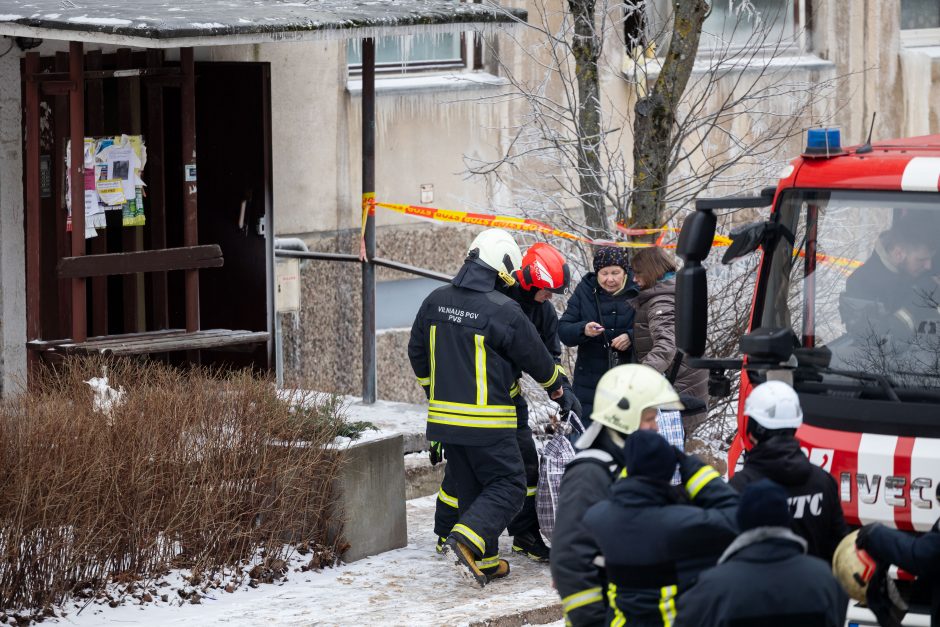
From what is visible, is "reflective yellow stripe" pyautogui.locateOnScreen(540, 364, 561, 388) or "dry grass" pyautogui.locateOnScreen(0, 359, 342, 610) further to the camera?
"reflective yellow stripe" pyautogui.locateOnScreen(540, 364, 561, 388)

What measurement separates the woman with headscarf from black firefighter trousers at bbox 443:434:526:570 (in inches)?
37.2

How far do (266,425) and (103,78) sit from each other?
3.67 meters

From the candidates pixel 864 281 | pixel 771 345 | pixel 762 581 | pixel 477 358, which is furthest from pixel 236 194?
pixel 762 581

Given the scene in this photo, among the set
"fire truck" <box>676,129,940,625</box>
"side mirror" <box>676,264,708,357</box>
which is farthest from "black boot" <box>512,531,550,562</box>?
"side mirror" <box>676,264,708,357</box>

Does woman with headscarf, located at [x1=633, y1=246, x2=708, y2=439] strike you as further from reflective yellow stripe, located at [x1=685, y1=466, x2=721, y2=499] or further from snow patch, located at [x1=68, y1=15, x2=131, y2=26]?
reflective yellow stripe, located at [x1=685, y1=466, x2=721, y2=499]

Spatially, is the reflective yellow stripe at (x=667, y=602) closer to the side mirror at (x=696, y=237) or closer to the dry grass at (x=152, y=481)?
the side mirror at (x=696, y=237)

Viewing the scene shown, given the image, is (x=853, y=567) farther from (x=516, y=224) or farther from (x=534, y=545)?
(x=516, y=224)

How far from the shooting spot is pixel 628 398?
15.5ft

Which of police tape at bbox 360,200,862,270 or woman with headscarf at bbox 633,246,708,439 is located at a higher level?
police tape at bbox 360,200,862,270

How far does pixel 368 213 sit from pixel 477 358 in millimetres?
3086

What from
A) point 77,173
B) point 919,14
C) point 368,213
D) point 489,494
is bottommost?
point 489,494

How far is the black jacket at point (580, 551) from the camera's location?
14.8 ft

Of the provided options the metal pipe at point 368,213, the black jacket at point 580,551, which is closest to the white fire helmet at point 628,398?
the black jacket at point 580,551

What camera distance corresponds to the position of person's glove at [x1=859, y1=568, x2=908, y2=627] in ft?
16.2
